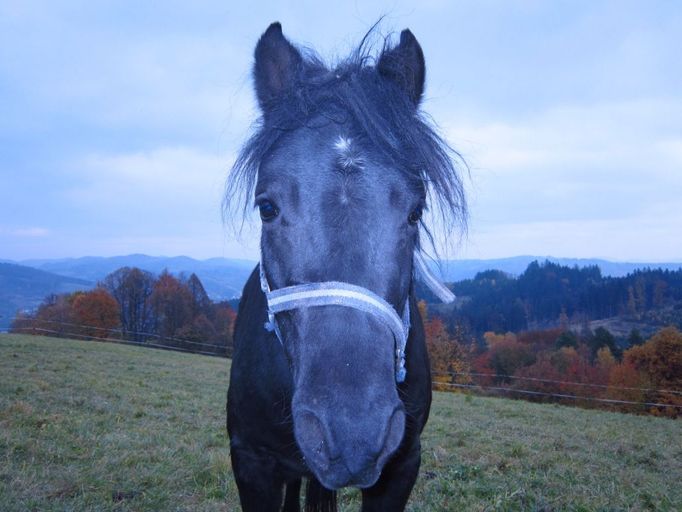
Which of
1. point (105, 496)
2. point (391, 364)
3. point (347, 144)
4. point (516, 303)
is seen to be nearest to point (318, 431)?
point (391, 364)

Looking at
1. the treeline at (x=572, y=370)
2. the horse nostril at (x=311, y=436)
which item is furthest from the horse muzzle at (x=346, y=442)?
the treeline at (x=572, y=370)

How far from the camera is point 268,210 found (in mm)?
2135

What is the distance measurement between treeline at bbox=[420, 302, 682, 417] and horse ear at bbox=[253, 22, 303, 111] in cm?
2086

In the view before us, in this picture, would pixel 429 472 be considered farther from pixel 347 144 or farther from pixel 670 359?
pixel 670 359

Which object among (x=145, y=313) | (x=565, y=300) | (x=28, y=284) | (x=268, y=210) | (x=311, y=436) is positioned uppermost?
(x=28, y=284)

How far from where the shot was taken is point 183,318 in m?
42.7

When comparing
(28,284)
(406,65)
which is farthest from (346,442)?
(28,284)

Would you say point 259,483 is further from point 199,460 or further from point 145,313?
point 145,313

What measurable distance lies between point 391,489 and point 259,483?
0.80 meters

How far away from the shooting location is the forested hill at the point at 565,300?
94.7 meters

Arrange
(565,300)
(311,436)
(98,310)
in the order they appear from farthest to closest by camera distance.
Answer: (565,300) → (98,310) → (311,436)

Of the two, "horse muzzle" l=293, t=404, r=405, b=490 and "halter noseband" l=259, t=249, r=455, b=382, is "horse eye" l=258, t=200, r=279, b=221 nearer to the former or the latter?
"halter noseband" l=259, t=249, r=455, b=382

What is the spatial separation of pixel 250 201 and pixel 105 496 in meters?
3.57

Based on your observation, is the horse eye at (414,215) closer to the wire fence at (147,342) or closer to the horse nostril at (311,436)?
the horse nostril at (311,436)
